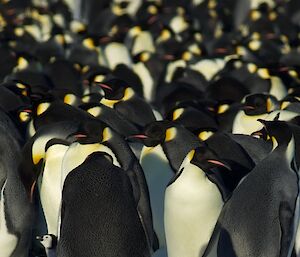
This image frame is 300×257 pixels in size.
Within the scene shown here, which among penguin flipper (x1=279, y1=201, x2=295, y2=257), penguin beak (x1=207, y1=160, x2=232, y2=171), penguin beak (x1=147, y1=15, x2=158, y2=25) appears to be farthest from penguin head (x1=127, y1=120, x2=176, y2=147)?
penguin beak (x1=147, y1=15, x2=158, y2=25)

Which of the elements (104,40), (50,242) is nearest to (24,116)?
(50,242)

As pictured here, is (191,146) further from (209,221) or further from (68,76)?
(68,76)

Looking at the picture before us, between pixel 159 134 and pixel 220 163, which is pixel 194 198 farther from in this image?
pixel 159 134

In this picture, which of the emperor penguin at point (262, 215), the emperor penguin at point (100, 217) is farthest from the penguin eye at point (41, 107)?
the emperor penguin at point (100, 217)

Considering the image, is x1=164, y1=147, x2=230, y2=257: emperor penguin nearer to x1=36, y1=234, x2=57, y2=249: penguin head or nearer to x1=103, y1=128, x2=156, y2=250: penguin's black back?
x1=103, y1=128, x2=156, y2=250: penguin's black back

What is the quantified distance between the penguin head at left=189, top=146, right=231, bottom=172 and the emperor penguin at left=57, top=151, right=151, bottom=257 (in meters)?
0.99

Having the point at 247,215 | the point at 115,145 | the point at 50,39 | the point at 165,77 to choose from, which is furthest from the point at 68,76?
the point at 247,215

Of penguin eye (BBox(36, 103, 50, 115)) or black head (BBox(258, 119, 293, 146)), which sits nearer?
black head (BBox(258, 119, 293, 146))

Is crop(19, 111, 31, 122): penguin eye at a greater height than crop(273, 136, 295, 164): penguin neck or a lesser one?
lesser

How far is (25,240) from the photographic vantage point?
6.29m

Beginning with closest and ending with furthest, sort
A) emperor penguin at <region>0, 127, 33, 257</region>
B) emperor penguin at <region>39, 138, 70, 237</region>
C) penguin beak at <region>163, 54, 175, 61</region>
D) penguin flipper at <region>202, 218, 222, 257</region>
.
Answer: penguin flipper at <region>202, 218, 222, 257</region>, emperor penguin at <region>0, 127, 33, 257</region>, emperor penguin at <region>39, 138, 70, 237</region>, penguin beak at <region>163, 54, 175, 61</region>

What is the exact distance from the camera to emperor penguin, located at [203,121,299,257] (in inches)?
220

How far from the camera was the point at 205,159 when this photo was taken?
20.1 feet

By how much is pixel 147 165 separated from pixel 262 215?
1.75 meters
